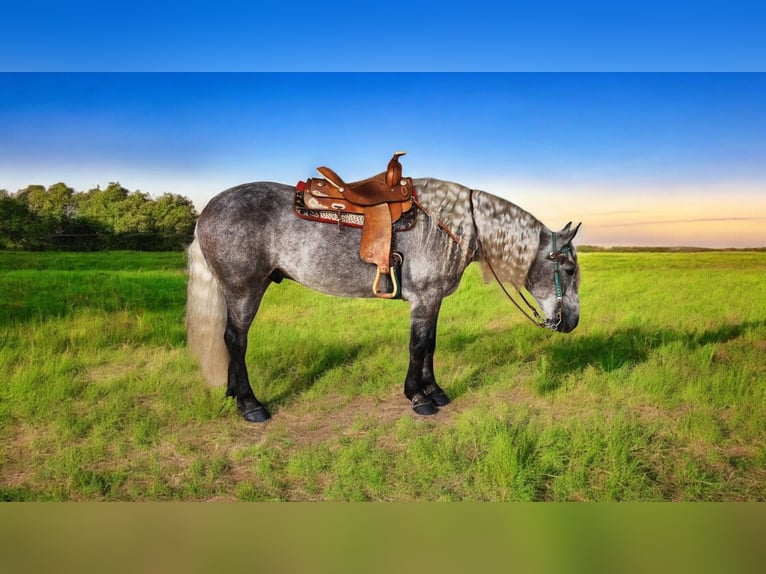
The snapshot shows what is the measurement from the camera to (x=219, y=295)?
368 cm

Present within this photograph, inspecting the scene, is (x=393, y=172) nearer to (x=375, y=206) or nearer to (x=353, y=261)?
(x=375, y=206)

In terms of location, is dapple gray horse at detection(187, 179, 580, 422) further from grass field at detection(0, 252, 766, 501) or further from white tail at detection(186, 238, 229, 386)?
grass field at detection(0, 252, 766, 501)

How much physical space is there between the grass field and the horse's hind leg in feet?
0.28

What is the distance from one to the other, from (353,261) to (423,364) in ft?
2.94

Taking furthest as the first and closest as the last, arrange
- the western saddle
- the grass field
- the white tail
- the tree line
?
1. the tree line
2. the white tail
3. the western saddle
4. the grass field

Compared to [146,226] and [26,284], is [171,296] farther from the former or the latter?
[26,284]

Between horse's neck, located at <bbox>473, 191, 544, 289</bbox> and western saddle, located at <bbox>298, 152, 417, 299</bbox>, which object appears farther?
horse's neck, located at <bbox>473, 191, 544, 289</bbox>

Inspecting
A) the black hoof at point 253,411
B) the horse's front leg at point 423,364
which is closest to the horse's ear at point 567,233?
the horse's front leg at point 423,364

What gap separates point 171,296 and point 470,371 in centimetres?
256

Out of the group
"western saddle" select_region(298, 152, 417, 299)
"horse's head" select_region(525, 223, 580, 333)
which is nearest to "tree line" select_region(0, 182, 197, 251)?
"western saddle" select_region(298, 152, 417, 299)

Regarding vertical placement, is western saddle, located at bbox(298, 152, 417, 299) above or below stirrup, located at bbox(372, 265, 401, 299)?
above

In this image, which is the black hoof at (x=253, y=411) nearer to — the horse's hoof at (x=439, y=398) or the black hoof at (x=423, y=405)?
the black hoof at (x=423, y=405)

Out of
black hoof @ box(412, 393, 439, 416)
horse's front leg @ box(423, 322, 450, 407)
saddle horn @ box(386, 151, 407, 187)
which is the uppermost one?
saddle horn @ box(386, 151, 407, 187)

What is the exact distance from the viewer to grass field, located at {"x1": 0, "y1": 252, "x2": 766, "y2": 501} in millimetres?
3098
